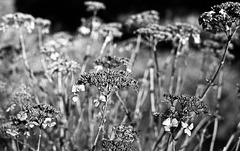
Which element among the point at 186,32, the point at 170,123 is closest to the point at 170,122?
the point at 170,123

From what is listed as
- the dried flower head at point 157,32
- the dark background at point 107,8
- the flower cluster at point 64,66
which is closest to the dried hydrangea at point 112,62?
the flower cluster at point 64,66

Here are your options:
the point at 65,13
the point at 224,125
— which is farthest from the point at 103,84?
the point at 65,13

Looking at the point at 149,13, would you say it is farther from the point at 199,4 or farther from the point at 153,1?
the point at 153,1

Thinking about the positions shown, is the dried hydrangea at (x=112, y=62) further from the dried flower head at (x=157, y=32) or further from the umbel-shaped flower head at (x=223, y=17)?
the umbel-shaped flower head at (x=223, y=17)

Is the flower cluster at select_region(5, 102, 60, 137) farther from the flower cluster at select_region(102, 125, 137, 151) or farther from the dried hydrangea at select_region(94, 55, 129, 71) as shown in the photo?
the dried hydrangea at select_region(94, 55, 129, 71)

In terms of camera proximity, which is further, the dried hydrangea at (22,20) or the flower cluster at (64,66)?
the dried hydrangea at (22,20)

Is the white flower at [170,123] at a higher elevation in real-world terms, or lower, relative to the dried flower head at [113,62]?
lower
